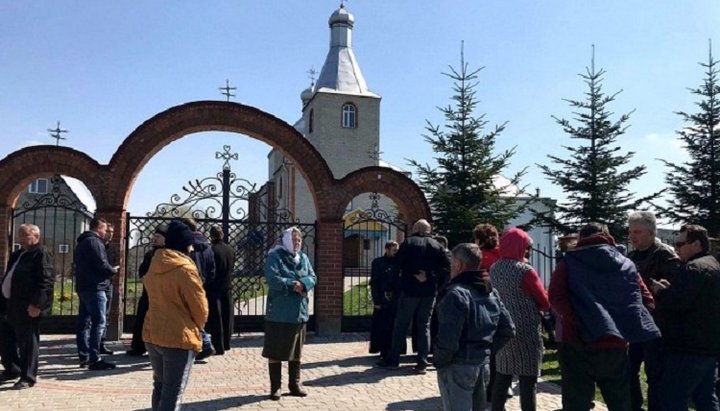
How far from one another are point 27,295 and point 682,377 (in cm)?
659

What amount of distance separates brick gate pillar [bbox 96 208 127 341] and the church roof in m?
29.0

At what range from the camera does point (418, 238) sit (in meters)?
8.09

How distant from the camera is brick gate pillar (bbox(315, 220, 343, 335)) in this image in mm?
11320

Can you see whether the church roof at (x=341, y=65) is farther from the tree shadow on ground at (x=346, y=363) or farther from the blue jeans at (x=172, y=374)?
the blue jeans at (x=172, y=374)

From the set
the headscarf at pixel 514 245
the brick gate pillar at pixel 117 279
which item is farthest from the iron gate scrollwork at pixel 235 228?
the headscarf at pixel 514 245

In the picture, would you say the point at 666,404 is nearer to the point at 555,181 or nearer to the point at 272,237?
the point at 272,237

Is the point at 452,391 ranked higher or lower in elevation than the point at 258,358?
higher

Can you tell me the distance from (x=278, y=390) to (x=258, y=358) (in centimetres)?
253

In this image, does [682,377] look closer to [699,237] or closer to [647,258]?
[699,237]

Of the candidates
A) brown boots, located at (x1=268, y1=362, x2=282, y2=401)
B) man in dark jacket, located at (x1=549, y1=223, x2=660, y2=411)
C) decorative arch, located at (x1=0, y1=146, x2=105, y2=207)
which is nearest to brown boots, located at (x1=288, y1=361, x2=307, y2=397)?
brown boots, located at (x1=268, y1=362, x2=282, y2=401)

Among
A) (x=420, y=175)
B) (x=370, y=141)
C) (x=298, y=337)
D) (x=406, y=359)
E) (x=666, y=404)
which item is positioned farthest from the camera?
(x=370, y=141)

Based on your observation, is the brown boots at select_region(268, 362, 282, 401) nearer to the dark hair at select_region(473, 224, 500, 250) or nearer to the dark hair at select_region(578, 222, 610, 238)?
the dark hair at select_region(473, 224, 500, 250)

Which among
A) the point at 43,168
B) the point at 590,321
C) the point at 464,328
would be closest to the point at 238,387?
the point at 464,328

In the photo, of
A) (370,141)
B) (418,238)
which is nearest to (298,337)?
(418,238)
